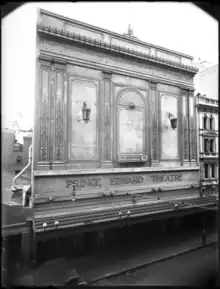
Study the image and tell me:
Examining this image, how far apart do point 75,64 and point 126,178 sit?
4893mm

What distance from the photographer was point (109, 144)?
8.14 m

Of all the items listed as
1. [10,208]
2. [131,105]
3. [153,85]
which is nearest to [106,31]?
[153,85]

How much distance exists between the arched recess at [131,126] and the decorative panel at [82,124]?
1.09 meters

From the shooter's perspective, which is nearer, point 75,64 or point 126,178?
point 75,64

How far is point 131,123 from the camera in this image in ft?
28.5

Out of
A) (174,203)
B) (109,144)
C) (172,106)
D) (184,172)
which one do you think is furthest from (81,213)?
(172,106)

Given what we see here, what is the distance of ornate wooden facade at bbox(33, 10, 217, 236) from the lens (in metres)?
7.09

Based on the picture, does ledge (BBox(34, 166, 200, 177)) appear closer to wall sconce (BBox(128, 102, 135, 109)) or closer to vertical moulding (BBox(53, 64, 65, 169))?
vertical moulding (BBox(53, 64, 65, 169))

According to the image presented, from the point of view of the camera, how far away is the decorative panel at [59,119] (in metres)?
7.23

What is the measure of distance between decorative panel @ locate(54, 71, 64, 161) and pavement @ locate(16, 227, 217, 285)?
11.9 feet

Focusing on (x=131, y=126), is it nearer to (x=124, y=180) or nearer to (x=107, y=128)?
(x=107, y=128)

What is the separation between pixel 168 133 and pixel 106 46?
468 centimetres

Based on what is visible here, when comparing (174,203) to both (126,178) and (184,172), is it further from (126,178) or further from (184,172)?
(126,178)

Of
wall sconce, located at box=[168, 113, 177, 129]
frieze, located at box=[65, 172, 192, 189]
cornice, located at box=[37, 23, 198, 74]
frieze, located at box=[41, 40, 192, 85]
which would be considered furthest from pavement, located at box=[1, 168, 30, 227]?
wall sconce, located at box=[168, 113, 177, 129]
